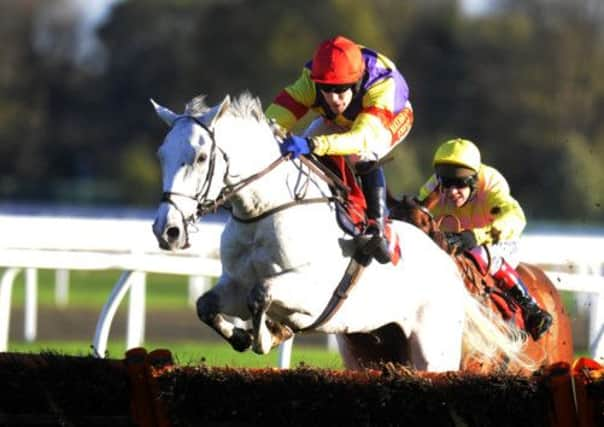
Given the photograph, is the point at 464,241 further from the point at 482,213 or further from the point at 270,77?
the point at 270,77

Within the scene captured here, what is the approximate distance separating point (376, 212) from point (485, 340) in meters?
0.96

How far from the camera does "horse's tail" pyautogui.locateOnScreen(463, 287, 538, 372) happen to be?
6738mm

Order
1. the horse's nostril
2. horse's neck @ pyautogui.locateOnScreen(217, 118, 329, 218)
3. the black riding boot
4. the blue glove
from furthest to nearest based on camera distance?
the black riding boot
the blue glove
horse's neck @ pyautogui.locateOnScreen(217, 118, 329, 218)
the horse's nostril

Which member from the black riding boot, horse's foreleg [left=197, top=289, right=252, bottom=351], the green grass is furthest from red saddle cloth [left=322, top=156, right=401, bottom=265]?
the green grass

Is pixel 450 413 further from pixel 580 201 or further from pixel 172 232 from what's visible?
pixel 580 201

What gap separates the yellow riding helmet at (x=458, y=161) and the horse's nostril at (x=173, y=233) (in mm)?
1933

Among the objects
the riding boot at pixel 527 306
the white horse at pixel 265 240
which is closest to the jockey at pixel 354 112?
the white horse at pixel 265 240

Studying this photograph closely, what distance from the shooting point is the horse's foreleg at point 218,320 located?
5.87 meters

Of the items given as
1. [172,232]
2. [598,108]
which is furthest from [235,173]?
[598,108]

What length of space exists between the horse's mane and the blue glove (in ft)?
0.46

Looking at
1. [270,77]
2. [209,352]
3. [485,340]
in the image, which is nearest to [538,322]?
[485,340]

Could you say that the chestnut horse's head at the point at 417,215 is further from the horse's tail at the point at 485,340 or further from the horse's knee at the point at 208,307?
the horse's knee at the point at 208,307

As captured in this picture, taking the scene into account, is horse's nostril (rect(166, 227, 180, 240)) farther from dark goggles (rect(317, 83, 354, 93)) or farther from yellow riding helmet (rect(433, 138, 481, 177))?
yellow riding helmet (rect(433, 138, 481, 177))

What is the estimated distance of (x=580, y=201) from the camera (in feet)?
78.4
